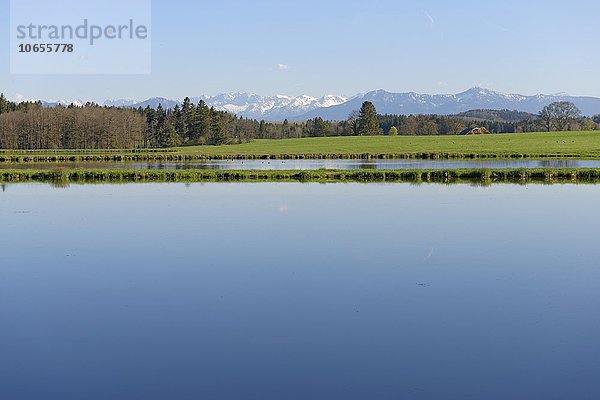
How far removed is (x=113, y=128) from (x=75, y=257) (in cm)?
10591

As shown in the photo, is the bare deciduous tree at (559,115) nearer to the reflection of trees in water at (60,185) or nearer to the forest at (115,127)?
the forest at (115,127)

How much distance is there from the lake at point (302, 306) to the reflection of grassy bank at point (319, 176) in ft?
61.1

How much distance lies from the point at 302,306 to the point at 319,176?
34.4 m

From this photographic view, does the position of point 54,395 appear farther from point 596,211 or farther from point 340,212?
point 596,211

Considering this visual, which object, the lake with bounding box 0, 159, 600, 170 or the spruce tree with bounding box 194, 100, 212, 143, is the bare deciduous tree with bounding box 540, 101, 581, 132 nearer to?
the spruce tree with bounding box 194, 100, 212, 143

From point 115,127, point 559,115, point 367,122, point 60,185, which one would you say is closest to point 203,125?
point 115,127

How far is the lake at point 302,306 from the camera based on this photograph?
1073 centimetres

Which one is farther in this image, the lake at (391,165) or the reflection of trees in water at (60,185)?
the lake at (391,165)

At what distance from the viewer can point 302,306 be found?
1467 cm

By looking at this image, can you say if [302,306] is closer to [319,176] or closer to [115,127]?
[319,176]

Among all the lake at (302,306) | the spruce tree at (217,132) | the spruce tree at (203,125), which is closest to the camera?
the lake at (302,306)

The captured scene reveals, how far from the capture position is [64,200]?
119 ft

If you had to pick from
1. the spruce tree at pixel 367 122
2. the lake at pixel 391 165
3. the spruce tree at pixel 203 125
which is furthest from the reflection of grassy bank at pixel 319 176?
the spruce tree at pixel 367 122

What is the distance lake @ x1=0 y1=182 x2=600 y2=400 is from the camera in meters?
10.7
